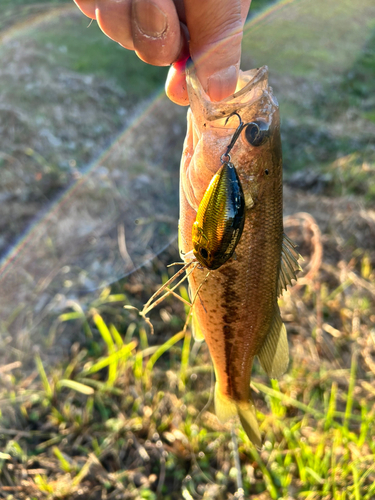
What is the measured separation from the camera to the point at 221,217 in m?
1.20

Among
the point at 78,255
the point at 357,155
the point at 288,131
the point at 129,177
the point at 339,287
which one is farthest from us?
the point at 288,131

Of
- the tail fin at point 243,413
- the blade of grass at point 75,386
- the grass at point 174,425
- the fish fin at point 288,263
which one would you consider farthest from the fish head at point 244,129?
the blade of grass at point 75,386

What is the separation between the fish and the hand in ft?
0.32

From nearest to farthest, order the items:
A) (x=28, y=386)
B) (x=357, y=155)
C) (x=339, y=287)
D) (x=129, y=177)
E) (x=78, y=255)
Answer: (x=28, y=386), (x=339, y=287), (x=78, y=255), (x=129, y=177), (x=357, y=155)

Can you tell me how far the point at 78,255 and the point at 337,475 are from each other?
3.59 m

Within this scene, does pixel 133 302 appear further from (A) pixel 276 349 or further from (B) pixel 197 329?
(A) pixel 276 349

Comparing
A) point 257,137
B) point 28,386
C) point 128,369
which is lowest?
point 128,369

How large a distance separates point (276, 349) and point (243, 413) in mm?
388

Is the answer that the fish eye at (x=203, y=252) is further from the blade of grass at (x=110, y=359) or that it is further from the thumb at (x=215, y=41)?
the blade of grass at (x=110, y=359)

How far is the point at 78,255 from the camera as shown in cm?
475

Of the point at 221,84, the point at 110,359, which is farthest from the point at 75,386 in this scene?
the point at 221,84

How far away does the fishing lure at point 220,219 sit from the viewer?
1.20m

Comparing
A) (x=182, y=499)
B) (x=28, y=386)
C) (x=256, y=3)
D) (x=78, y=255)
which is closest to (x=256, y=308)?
(x=182, y=499)

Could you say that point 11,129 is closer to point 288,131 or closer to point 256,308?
point 288,131
